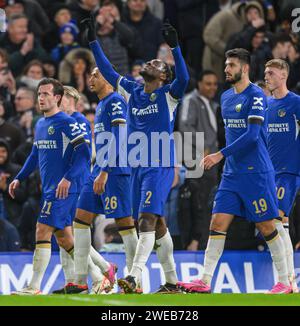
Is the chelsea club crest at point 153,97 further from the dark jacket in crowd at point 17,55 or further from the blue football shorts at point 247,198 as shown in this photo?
the dark jacket in crowd at point 17,55

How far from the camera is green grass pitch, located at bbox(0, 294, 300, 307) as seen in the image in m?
10.9

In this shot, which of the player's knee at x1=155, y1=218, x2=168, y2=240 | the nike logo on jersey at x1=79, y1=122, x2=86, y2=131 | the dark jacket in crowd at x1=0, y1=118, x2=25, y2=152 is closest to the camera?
the player's knee at x1=155, y1=218, x2=168, y2=240

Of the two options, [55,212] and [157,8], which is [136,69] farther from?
[55,212]

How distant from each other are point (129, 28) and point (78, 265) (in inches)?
275

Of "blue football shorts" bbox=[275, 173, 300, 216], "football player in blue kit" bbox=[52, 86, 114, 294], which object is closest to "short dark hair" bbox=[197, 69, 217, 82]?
"football player in blue kit" bbox=[52, 86, 114, 294]

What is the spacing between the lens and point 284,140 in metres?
13.4

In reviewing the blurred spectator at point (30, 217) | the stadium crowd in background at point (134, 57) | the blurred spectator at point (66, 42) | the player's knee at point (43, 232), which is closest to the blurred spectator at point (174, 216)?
the stadium crowd in background at point (134, 57)

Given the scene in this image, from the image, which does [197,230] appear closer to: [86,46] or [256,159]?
[256,159]

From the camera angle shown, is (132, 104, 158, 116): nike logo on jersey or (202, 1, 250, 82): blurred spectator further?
(202, 1, 250, 82): blurred spectator

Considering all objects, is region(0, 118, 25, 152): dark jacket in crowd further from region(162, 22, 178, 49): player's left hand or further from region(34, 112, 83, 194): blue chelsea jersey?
region(162, 22, 178, 49): player's left hand

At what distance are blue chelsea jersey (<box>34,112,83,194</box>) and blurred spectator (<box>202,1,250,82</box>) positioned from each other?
6.44m

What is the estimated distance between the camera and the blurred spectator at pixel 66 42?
63.4 ft

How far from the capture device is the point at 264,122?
41.1ft
